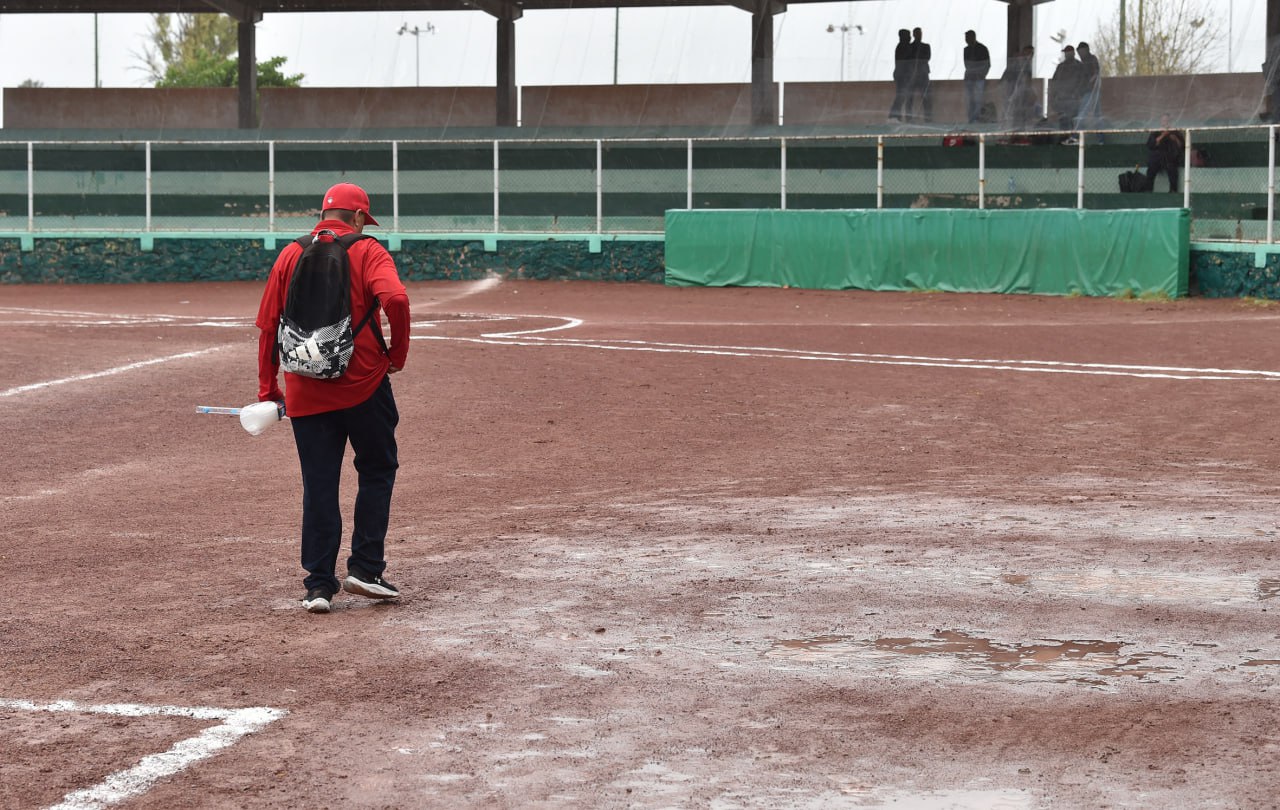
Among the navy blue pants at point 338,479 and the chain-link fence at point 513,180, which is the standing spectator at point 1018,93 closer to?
the chain-link fence at point 513,180

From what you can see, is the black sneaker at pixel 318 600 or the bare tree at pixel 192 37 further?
the bare tree at pixel 192 37

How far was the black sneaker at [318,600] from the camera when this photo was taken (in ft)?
23.1

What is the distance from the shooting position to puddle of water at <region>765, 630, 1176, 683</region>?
5.99 m

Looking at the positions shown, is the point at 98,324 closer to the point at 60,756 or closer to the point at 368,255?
the point at 368,255

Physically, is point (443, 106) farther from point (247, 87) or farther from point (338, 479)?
point (338, 479)

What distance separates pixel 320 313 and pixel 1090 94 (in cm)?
2818

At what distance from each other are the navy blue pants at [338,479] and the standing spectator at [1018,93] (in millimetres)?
28082

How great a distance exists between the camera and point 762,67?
40750mm

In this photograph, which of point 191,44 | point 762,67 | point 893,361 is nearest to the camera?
point 893,361

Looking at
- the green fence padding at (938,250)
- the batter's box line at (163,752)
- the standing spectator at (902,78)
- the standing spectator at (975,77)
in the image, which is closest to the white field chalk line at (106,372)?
the batter's box line at (163,752)

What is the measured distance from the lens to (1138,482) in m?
10.4

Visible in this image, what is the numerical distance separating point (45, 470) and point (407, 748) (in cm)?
690

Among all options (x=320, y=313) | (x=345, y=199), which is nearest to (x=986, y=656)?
(x=320, y=313)

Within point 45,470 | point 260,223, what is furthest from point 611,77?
point 45,470
